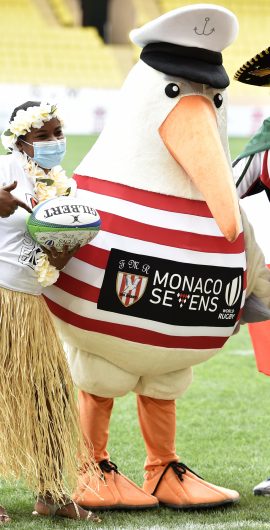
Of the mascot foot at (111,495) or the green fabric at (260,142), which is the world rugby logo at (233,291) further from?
the mascot foot at (111,495)

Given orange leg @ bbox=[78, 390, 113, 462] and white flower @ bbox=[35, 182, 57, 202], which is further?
orange leg @ bbox=[78, 390, 113, 462]

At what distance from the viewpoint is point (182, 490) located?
3.45 m

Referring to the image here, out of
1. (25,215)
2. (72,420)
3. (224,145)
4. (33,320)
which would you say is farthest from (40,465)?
(224,145)

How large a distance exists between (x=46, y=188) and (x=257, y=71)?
3.14ft

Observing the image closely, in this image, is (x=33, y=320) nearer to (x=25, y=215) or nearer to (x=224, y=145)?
(x=25, y=215)

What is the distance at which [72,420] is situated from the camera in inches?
125

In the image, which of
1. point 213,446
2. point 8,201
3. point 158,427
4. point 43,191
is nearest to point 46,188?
point 43,191

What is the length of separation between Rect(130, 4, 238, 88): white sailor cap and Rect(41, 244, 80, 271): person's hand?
64cm

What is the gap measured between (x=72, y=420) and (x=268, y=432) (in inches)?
65.0

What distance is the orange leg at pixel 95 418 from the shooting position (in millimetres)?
3398

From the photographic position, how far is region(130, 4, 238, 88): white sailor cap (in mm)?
3176

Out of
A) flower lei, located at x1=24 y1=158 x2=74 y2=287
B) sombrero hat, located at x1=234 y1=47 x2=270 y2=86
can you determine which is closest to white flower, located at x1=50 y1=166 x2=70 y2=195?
flower lei, located at x1=24 y1=158 x2=74 y2=287

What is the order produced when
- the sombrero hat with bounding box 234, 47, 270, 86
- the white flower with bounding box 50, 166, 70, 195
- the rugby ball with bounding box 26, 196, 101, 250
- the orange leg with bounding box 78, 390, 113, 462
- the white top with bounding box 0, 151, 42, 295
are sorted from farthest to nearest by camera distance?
the sombrero hat with bounding box 234, 47, 270, 86 < the orange leg with bounding box 78, 390, 113, 462 < the white flower with bounding box 50, 166, 70, 195 < the white top with bounding box 0, 151, 42, 295 < the rugby ball with bounding box 26, 196, 101, 250

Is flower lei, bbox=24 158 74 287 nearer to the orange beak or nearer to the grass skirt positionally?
the grass skirt
